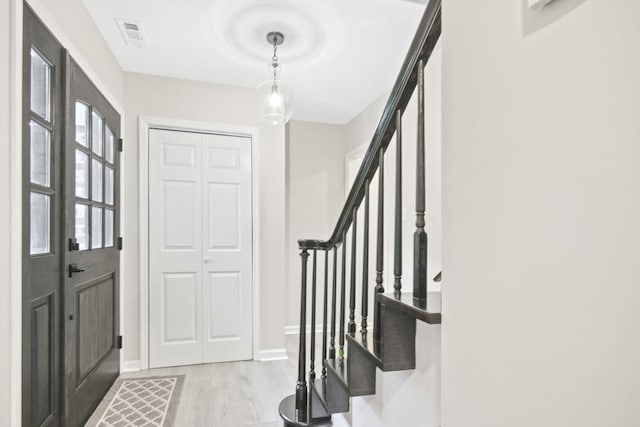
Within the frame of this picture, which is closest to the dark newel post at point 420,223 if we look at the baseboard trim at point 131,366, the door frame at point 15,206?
the door frame at point 15,206

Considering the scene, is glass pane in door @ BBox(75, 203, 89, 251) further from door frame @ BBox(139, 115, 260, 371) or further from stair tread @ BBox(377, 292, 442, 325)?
stair tread @ BBox(377, 292, 442, 325)

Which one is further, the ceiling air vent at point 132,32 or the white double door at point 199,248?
the white double door at point 199,248

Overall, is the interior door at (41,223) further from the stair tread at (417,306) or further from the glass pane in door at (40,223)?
the stair tread at (417,306)

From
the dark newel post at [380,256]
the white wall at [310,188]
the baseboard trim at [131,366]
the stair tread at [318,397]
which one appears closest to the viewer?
the dark newel post at [380,256]

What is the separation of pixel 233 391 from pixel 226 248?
48.4 inches

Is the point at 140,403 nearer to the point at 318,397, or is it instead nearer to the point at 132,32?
the point at 318,397

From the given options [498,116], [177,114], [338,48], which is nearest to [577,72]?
[498,116]

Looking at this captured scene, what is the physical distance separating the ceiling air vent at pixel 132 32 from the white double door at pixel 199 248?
76 cm

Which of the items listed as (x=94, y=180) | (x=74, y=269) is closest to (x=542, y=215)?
(x=74, y=269)

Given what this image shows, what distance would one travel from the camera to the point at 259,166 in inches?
131

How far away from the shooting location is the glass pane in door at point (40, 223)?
156cm

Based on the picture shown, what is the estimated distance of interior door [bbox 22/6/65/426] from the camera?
4.80 ft

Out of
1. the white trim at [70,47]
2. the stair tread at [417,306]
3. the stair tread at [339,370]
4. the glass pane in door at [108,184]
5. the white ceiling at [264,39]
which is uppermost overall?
the white ceiling at [264,39]

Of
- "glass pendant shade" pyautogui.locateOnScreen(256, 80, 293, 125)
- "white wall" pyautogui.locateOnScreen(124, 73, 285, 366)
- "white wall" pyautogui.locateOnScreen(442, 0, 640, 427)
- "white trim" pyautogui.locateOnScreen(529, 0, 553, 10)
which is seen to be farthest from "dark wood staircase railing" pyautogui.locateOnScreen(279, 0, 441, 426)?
"white wall" pyautogui.locateOnScreen(124, 73, 285, 366)
